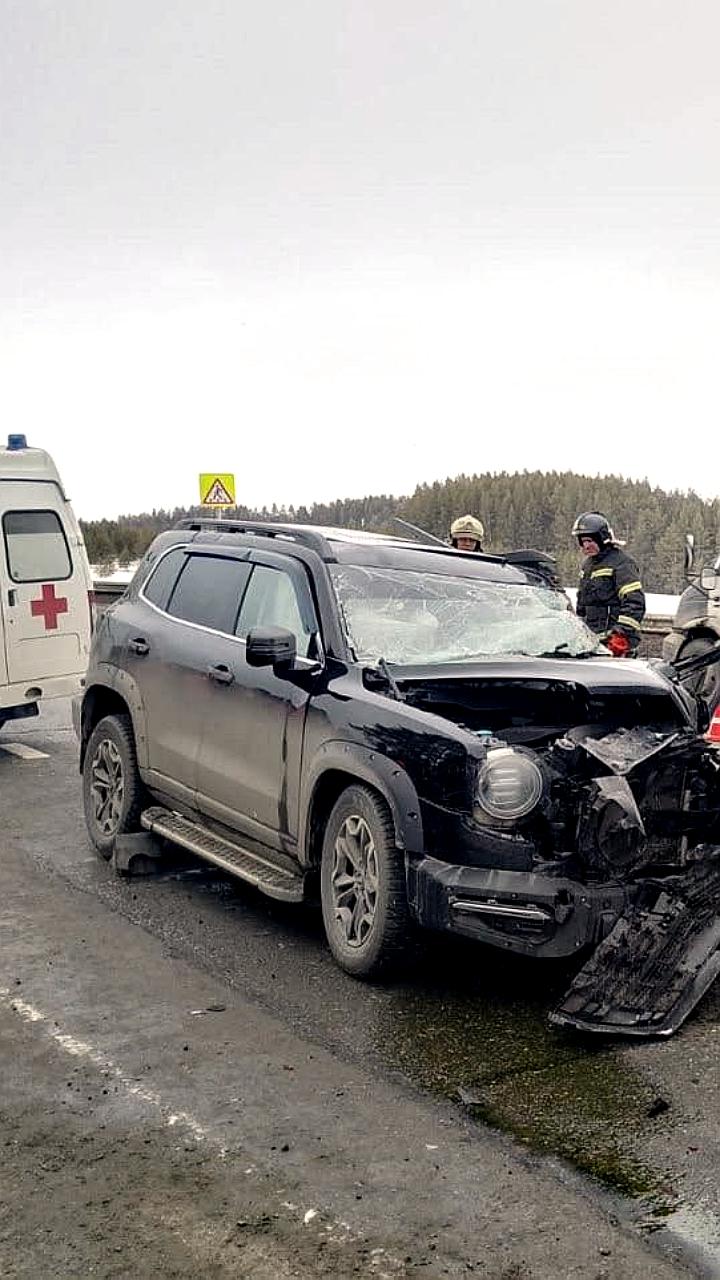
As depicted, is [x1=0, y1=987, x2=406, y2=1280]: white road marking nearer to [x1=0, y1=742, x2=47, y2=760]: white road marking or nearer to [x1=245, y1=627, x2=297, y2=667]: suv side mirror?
[x1=245, y1=627, x2=297, y2=667]: suv side mirror

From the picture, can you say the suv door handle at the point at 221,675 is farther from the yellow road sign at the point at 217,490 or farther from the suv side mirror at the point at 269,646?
the yellow road sign at the point at 217,490

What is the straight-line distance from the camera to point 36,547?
11008 millimetres

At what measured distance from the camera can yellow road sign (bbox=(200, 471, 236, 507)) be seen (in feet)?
72.6

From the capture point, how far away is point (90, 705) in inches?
296

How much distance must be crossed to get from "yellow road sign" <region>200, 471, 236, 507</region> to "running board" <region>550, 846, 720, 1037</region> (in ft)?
58.5

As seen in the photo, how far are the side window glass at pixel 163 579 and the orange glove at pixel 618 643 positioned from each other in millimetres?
3480

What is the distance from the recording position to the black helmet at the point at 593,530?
9.52 m

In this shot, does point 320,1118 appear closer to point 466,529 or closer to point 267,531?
point 267,531

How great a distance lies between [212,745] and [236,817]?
1.28 ft

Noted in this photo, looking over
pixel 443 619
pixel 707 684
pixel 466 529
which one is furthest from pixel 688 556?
pixel 443 619

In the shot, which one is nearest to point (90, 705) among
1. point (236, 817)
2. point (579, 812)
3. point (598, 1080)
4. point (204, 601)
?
point (204, 601)

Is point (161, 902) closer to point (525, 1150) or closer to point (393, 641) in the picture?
point (393, 641)

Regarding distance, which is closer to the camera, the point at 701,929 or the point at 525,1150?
the point at 525,1150

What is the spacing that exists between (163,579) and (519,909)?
3308 mm
